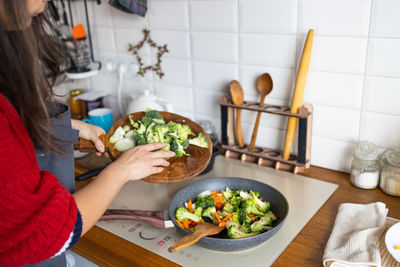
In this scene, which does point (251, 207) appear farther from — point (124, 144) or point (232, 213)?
point (124, 144)

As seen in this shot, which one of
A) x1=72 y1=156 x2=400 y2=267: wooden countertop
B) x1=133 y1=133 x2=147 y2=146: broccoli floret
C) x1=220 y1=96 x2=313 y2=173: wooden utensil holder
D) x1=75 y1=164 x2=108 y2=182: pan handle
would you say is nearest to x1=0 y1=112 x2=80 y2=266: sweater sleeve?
x1=72 y1=156 x2=400 y2=267: wooden countertop

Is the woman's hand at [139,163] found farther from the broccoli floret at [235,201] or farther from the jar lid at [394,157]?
the jar lid at [394,157]

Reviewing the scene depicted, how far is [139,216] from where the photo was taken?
3.32ft

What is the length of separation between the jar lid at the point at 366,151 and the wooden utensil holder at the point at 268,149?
0.16 meters

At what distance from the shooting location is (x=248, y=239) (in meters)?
0.86

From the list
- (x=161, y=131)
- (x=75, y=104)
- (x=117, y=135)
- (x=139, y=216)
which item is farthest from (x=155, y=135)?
(x=75, y=104)

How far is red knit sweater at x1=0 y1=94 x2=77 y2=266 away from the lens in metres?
0.58

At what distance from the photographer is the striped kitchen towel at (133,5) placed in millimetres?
1378

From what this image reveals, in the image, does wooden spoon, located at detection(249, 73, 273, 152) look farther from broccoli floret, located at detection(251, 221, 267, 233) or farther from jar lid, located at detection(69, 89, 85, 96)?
jar lid, located at detection(69, 89, 85, 96)

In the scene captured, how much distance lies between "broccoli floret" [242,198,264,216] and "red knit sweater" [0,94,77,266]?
0.49 metres

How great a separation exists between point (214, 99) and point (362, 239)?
76cm

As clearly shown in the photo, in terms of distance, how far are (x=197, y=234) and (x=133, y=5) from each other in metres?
0.92

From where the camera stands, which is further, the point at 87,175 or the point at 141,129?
the point at 87,175

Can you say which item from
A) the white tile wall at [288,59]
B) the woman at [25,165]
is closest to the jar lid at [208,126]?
the white tile wall at [288,59]
